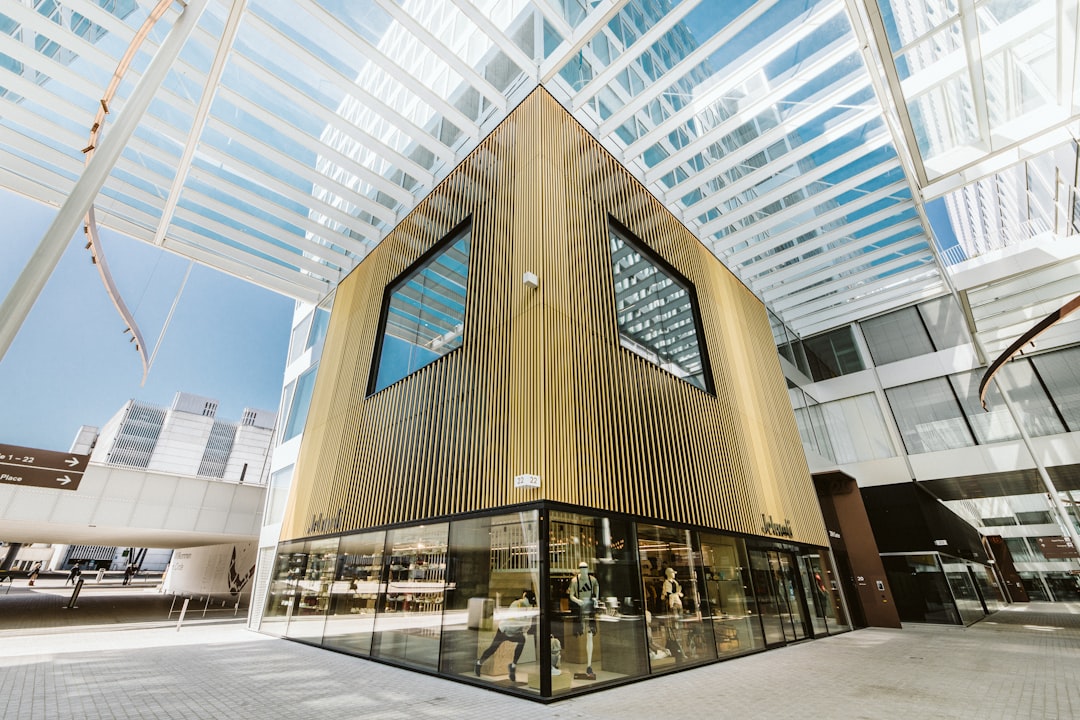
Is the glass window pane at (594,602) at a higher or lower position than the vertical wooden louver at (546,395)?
lower

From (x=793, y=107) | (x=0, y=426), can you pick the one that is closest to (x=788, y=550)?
(x=793, y=107)

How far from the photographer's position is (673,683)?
Result: 5914mm

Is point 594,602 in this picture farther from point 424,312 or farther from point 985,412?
point 985,412

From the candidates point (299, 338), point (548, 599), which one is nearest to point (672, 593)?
point (548, 599)

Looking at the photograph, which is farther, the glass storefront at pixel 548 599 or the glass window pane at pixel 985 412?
the glass window pane at pixel 985 412

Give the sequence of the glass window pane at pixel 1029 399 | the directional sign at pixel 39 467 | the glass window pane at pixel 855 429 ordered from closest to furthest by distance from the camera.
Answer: the directional sign at pixel 39 467, the glass window pane at pixel 1029 399, the glass window pane at pixel 855 429

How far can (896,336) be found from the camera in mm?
16672

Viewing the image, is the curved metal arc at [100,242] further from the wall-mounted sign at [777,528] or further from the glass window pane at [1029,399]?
the glass window pane at [1029,399]

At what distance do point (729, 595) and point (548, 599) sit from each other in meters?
4.26

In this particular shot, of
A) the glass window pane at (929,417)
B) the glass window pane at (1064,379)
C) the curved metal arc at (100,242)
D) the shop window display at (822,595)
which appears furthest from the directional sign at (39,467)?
the glass window pane at (1064,379)

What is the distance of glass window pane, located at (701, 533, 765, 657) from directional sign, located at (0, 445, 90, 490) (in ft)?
41.5

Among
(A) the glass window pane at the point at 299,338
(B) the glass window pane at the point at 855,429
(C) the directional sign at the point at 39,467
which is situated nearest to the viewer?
(C) the directional sign at the point at 39,467

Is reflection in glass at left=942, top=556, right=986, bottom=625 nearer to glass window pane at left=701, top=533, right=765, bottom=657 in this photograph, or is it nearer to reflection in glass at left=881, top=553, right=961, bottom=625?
reflection in glass at left=881, top=553, right=961, bottom=625

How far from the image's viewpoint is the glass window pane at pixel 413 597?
6551 millimetres
